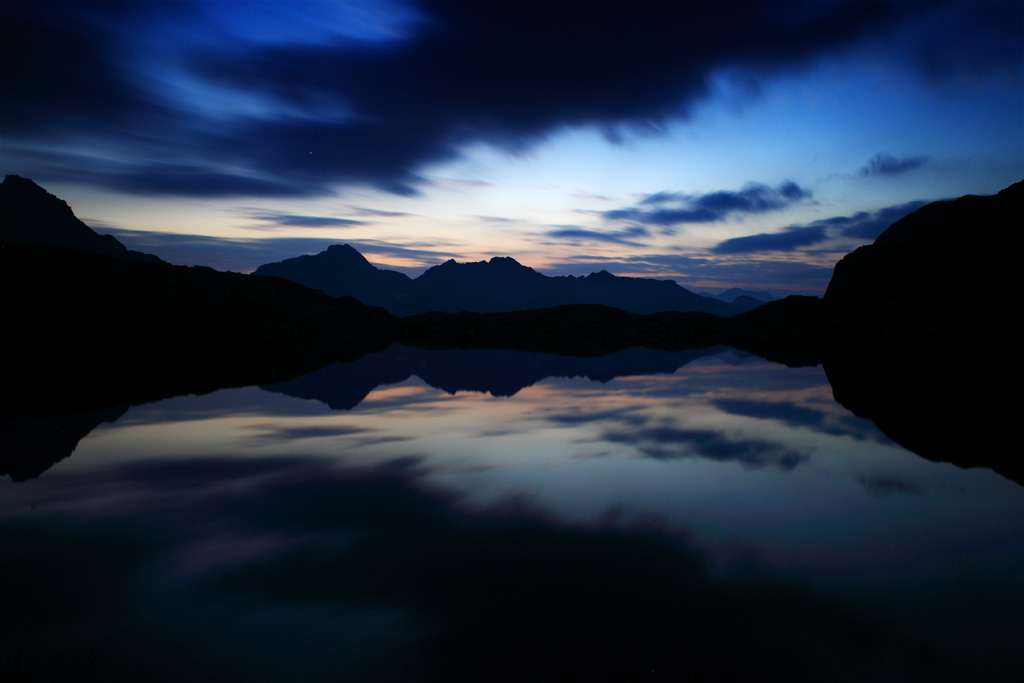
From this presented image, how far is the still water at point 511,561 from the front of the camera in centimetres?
690

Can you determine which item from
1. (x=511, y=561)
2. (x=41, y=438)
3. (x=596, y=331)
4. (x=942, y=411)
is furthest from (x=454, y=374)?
(x=596, y=331)

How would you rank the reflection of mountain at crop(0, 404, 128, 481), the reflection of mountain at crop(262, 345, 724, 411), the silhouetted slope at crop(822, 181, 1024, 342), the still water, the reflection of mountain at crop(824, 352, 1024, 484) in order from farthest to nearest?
1. the silhouetted slope at crop(822, 181, 1024, 342)
2. the reflection of mountain at crop(262, 345, 724, 411)
3. the reflection of mountain at crop(824, 352, 1024, 484)
4. the reflection of mountain at crop(0, 404, 128, 481)
5. the still water

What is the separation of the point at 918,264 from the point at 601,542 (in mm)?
188955

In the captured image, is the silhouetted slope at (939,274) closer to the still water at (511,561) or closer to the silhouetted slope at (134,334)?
the still water at (511,561)

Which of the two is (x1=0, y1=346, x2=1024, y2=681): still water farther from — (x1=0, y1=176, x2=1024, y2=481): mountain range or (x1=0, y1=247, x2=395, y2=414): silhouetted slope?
(x1=0, y1=247, x2=395, y2=414): silhouetted slope

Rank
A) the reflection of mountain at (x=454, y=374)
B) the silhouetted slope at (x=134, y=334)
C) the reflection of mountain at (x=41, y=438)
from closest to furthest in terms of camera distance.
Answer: the reflection of mountain at (x=41, y=438) < the reflection of mountain at (x=454, y=374) < the silhouetted slope at (x=134, y=334)

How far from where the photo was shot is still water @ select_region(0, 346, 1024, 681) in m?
6.90

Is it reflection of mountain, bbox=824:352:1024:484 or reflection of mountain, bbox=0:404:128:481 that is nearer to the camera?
reflection of mountain, bbox=0:404:128:481

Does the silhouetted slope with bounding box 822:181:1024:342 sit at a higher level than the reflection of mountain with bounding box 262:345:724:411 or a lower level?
higher

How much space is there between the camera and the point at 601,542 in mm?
10281

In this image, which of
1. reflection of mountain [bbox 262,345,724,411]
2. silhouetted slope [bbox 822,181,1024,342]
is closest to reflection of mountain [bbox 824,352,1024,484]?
reflection of mountain [bbox 262,345,724,411]

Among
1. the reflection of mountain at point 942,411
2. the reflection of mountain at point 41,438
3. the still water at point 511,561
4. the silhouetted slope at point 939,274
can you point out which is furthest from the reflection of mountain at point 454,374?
the silhouetted slope at point 939,274

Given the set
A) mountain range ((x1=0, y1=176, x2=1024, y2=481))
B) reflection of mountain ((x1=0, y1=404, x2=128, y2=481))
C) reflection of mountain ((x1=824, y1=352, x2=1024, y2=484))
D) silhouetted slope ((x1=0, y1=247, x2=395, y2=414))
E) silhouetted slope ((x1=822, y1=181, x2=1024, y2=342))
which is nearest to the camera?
reflection of mountain ((x1=0, y1=404, x2=128, y2=481))

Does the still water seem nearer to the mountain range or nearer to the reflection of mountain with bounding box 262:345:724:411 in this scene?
the mountain range
